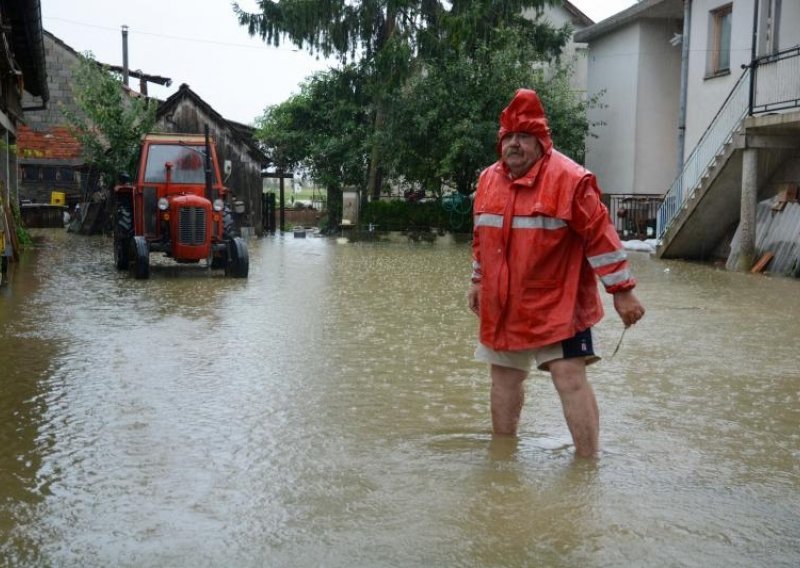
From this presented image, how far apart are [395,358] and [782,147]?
37.4 ft

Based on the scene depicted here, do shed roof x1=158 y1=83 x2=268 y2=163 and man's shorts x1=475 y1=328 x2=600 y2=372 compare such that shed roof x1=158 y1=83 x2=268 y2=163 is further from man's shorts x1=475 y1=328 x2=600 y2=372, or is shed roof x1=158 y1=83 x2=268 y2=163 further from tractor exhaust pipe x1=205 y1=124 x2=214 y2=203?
man's shorts x1=475 y1=328 x2=600 y2=372

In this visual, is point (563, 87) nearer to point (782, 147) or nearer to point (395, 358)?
point (782, 147)

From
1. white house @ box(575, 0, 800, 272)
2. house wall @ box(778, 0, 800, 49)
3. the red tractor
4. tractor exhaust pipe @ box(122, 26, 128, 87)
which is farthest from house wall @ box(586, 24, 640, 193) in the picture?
tractor exhaust pipe @ box(122, 26, 128, 87)

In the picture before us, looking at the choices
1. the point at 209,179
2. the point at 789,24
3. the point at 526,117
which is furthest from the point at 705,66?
the point at 526,117

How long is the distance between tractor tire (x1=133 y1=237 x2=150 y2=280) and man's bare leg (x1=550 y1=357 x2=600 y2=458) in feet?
32.6

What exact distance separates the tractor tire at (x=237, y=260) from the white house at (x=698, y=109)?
8367mm

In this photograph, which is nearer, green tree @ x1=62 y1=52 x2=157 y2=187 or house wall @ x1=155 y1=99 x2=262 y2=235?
green tree @ x1=62 y1=52 x2=157 y2=187

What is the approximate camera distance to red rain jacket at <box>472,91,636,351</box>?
425cm

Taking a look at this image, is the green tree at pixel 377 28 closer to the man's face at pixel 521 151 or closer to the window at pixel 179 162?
the window at pixel 179 162

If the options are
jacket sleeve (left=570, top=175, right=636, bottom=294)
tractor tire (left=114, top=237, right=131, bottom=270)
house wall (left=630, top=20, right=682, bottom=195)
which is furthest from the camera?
house wall (left=630, top=20, right=682, bottom=195)

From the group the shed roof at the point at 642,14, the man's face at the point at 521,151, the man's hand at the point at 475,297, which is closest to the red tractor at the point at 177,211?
the man's hand at the point at 475,297

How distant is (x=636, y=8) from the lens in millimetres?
24234

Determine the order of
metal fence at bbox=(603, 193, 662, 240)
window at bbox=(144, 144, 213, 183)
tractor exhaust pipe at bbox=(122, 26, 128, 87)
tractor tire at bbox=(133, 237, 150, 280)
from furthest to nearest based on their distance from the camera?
1. tractor exhaust pipe at bbox=(122, 26, 128, 87)
2. metal fence at bbox=(603, 193, 662, 240)
3. window at bbox=(144, 144, 213, 183)
4. tractor tire at bbox=(133, 237, 150, 280)

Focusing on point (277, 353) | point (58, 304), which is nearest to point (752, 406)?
point (277, 353)
